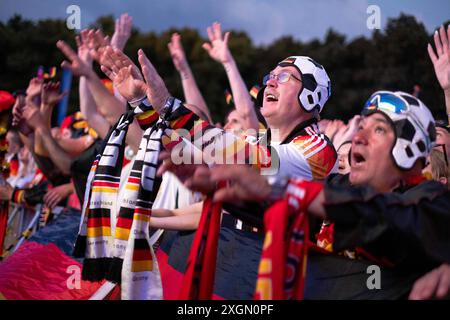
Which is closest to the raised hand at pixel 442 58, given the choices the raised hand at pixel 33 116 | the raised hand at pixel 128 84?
the raised hand at pixel 128 84

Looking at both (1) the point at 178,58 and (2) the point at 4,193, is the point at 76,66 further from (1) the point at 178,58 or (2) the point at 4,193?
(1) the point at 178,58

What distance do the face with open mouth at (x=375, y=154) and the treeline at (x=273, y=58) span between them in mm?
4116

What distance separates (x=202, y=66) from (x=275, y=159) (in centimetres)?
2636

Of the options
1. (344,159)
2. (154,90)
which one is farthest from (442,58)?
(154,90)

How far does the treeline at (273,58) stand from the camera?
1177 centimetres

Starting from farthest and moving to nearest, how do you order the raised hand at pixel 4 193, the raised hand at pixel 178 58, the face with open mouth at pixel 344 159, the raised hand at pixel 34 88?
the raised hand at pixel 34 88, the raised hand at pixel 178 58, the raised hand at pixel 4 193, the face with open mouth at pixel 344 159

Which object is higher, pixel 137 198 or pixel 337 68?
pixel 337 68

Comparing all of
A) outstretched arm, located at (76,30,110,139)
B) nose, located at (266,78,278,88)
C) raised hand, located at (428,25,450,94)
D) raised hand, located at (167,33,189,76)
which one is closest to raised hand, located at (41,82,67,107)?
outstretched arm, located at (76,30,110,139)

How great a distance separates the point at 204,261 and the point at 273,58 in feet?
97.6

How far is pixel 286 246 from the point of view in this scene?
105 inches

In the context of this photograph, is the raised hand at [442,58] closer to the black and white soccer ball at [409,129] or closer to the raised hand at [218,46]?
the black and white soccer ball at [409,129]

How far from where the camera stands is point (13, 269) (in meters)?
3.88

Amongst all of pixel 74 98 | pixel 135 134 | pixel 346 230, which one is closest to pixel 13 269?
pixel 135 134
